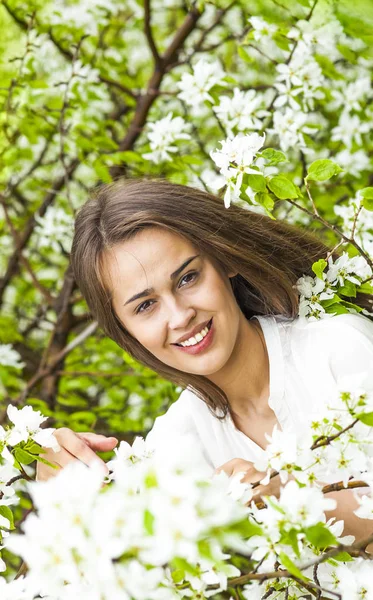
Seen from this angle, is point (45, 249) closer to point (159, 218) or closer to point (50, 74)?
point (50, 74)

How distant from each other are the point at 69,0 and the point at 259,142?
2.82 metres

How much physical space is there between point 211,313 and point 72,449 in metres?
0.45

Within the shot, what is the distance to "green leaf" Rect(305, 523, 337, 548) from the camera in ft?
2.97

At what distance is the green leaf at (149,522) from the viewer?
Result: 677 mm

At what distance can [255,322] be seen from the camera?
2.06 metres

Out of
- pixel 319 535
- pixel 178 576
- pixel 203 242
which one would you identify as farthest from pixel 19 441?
pixel 203 242

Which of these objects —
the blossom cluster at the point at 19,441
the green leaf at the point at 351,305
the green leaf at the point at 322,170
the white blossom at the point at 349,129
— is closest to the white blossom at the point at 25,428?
the blossom cluster at the point at 19,441

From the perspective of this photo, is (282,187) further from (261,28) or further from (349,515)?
(261,28)

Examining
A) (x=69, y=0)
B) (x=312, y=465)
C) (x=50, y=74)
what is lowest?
(x=312, y=465)

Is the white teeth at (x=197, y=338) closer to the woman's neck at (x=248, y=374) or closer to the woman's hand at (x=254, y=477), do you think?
the woman's neck at (x=248, y=374)

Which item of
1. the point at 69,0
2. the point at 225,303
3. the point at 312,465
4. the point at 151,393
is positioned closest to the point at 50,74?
the point at 69,0

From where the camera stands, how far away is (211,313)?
5.77 ft

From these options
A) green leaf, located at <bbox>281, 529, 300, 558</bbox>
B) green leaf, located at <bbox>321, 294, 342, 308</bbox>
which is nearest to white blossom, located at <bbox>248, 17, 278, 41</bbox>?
green leaf, located at <bbox>321, 294, 342, 308</bbox>

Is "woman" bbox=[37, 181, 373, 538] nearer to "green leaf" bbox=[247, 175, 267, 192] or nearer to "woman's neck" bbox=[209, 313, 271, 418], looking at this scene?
"woman's neck" bbox=[209, 313, 271, 418]
